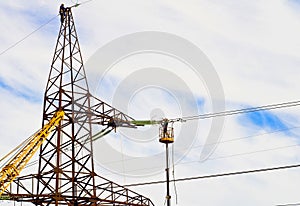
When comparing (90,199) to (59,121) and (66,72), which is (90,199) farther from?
(66,72)

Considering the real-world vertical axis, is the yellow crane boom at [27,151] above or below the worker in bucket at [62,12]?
below

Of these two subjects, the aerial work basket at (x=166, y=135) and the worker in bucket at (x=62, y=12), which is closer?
the aerial work basket at (x=166, y=135)

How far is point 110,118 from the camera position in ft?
177

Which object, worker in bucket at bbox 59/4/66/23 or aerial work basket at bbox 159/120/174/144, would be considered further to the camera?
worker in bucket at bbox 59/4/66/23

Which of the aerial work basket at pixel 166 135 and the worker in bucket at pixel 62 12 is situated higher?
the worker in bucket at pixel 62 12

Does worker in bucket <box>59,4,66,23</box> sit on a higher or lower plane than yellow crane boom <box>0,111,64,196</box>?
higher

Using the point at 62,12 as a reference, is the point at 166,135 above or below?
below

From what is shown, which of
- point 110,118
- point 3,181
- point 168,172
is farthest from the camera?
point 110,118

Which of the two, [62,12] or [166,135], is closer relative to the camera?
[166,135]

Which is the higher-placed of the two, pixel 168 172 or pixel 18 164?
pixel 18 164

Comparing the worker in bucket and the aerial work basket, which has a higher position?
the worker in bucket

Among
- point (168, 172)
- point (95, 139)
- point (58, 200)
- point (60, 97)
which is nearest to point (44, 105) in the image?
point (60, 97)

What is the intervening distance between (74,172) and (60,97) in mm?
7842

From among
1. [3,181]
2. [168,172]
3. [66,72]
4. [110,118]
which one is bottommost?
[168,172]
